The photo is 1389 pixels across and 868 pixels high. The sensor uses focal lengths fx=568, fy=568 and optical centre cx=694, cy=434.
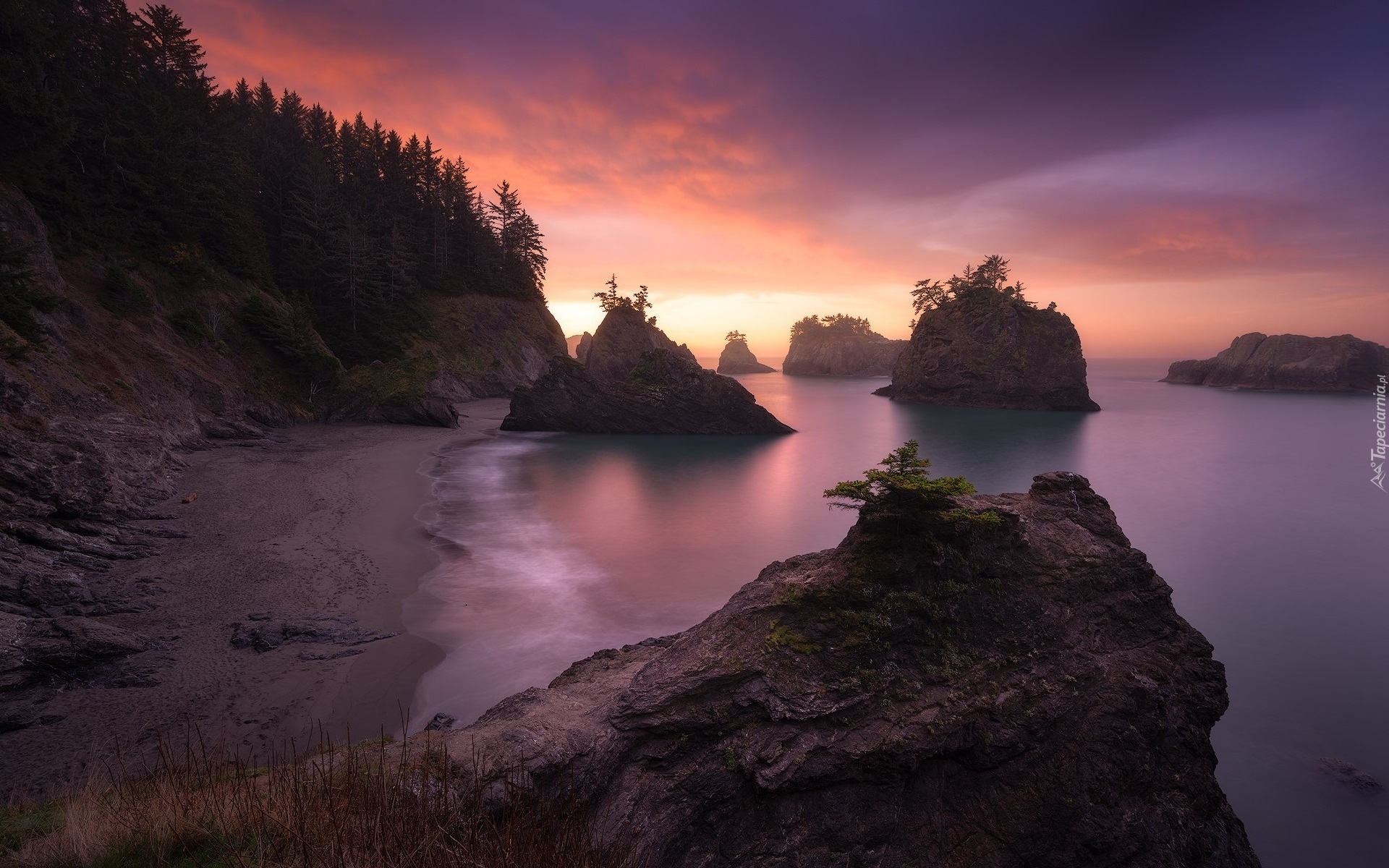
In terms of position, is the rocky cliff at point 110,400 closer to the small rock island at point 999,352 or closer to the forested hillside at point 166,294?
the forested hillside at point 166,294

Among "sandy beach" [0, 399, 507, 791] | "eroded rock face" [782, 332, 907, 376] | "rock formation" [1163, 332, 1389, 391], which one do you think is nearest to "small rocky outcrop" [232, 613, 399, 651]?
"sandy beach" [0, 399, 507, 791]

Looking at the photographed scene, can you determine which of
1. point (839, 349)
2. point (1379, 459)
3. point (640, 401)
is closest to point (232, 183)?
point (640, 401)

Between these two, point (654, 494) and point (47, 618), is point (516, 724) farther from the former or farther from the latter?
point (654, 494)

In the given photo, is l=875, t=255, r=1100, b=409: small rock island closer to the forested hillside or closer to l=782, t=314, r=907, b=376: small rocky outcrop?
the forested hillside

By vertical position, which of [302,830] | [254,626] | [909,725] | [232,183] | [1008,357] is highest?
[232,183]

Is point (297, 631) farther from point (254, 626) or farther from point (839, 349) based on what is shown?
point (839, 349)

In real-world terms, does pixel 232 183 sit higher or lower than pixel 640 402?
higher

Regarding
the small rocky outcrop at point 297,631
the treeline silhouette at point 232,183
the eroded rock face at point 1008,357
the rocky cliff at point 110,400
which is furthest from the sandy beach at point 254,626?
the eroded rock face at point 1008,357

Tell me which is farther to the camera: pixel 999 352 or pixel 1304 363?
pixel 1304 363

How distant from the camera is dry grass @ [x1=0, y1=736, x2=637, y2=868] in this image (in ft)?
11.6

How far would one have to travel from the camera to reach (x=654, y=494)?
2658 centimetres

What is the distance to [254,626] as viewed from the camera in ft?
34.3

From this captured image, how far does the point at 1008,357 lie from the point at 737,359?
384 feet

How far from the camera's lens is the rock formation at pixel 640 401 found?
39875 mm
